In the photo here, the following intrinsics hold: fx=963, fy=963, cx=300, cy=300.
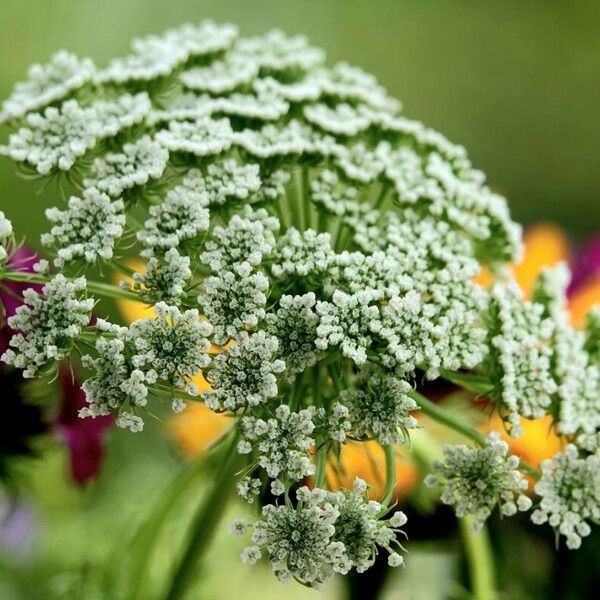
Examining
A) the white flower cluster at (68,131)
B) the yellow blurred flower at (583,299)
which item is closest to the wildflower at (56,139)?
the white flower cluster at (68,131)

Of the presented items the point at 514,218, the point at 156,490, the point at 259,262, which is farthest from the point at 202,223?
the point at 514,218

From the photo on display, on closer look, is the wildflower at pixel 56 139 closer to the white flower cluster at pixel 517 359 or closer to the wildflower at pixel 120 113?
the wildflower at pixel 120 113

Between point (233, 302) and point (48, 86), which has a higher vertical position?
point (48, 86)

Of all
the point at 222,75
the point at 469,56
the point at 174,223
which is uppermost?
the point at 469,56

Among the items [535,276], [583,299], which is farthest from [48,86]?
[583,299]

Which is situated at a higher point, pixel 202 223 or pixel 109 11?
pixel 109 11

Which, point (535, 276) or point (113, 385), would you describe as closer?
point (113, 385)

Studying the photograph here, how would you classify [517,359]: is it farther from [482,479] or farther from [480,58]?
[480,58]

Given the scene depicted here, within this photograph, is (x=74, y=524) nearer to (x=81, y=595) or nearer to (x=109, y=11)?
(x=81, y=595)
